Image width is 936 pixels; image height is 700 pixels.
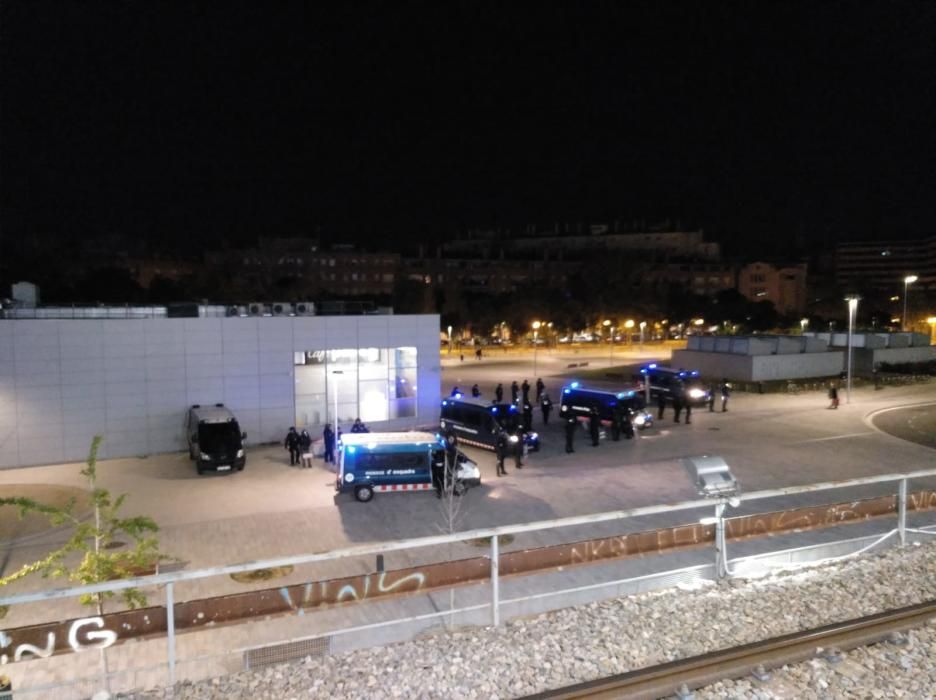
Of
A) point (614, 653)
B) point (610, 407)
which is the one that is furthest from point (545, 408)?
point (614, 653)

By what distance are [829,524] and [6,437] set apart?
65.1 ft

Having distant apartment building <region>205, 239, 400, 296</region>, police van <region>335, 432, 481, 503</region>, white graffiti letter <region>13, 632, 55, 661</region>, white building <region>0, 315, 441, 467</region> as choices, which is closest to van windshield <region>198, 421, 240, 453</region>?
white building <region>0, 315, 441, 467</region>

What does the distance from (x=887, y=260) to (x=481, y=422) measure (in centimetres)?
13161

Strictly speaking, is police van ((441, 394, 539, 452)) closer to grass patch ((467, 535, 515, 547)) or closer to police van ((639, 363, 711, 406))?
grass patch ((467, 535, 515, 547))

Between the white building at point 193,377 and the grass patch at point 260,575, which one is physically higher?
the white building at point 193,377

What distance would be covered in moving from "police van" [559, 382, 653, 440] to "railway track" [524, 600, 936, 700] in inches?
618

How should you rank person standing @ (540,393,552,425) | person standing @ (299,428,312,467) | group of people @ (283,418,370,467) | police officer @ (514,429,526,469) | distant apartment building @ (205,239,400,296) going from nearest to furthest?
police officer @ (514,429,526,469), person standing @ (299,428,312,467), group of people @ (283,418,370,467), person standing @ (540,393,552,425), distant apartment building @ (205,239,400,296)

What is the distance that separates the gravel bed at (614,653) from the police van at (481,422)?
12.3 metres

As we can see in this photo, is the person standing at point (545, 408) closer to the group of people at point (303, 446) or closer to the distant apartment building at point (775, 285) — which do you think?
the group of people at point (303, 446)

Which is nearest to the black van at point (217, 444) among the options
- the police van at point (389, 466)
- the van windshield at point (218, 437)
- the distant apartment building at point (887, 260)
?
the van windshield at point (218, 437)

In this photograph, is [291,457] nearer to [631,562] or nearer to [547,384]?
[631,562]

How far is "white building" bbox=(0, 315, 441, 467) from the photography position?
18.5 meters

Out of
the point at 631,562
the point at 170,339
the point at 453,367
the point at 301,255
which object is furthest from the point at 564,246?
the point at 631,562

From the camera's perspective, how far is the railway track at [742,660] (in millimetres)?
4680
